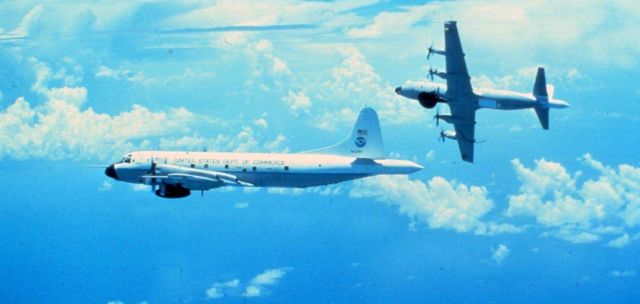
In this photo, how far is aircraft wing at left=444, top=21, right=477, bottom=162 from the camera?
8894 cm

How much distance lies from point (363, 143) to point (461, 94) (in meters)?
11.5

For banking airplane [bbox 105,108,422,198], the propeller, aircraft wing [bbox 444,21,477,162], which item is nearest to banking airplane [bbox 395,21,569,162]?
aircraft wing [bbox 444,21,477,162]

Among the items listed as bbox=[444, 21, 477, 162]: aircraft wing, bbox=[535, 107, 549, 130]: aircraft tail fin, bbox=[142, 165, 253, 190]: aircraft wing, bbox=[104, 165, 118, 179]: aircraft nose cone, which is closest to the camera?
bbox=[444, 21, 477, 162]: aircraft wing

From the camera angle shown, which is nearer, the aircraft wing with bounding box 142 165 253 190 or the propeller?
the aircraft wing with bounding box 142 165 253 190

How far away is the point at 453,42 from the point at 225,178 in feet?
84.1

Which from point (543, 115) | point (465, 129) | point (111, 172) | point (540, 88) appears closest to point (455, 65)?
point (540, 88)

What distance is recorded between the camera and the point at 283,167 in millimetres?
89500

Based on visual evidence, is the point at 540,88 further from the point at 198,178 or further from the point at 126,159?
the point at 126,159

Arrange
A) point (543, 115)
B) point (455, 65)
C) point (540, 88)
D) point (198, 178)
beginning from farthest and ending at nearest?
point (543, 115)
point (455, 65)
point (540, 88)
point (198, 178)

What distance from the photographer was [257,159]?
9031cm

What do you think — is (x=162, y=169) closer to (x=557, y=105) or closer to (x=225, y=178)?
(x=225, y=178)

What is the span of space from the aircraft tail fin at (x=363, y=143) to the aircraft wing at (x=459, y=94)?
8.79 m

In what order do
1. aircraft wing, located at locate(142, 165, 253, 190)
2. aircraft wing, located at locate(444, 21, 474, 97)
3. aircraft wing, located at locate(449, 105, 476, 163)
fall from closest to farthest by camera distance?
aircraft wing, located at locate(444, 21, 474, 97), aircraft wing, located at locate(142, 165, 253, 190), aircraft wing, located at locate(449, 105, 476, 163)

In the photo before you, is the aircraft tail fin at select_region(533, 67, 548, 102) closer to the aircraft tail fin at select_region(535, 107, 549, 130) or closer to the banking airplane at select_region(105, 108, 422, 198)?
the aircraft tail fin at select_region(535, 107, 549, 130)
